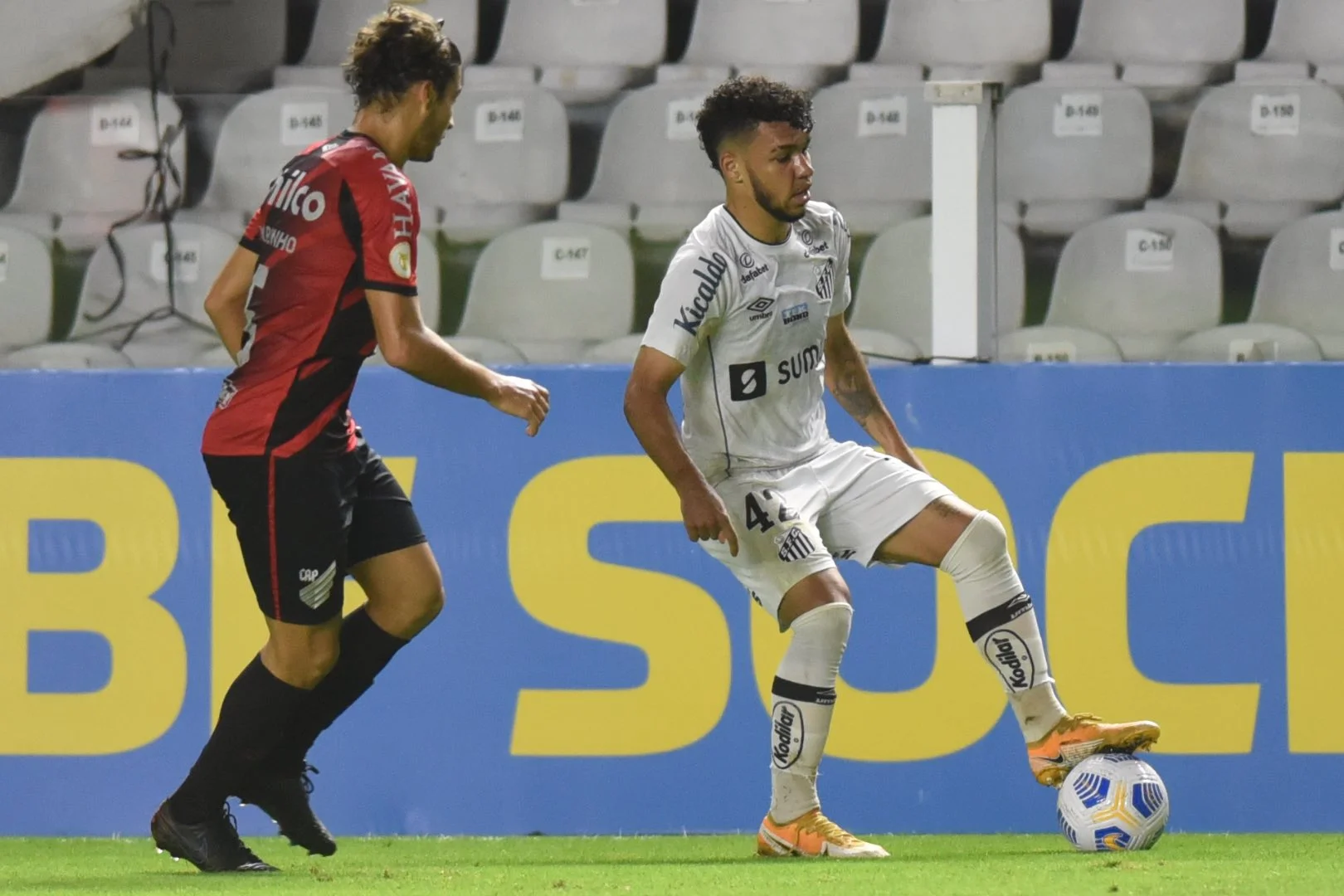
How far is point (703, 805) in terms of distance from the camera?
4602mm

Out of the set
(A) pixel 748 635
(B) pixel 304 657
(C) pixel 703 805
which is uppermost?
(B) pixel 304 657

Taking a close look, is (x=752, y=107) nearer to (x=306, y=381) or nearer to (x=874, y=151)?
(x=306, y=381)

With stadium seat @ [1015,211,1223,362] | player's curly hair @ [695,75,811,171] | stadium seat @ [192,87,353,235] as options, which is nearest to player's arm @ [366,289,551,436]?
player's curly hair @ [695,75,811,171]

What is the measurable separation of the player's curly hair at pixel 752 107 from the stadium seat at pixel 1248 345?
1635 mm

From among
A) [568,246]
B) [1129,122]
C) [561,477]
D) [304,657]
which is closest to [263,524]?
[304,657]

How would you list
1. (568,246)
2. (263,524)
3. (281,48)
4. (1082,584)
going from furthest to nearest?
(281,48), (568,246), (1082,584), (263,524)

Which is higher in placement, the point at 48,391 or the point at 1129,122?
the point at 1129,122

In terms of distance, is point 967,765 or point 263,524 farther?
point 967,765

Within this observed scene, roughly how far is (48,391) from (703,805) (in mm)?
2040

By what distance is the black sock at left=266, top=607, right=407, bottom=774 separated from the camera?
3.70 meters

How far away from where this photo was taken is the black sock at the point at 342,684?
370cm

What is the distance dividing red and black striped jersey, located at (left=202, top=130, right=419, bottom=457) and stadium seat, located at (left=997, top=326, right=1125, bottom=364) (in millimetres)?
2023

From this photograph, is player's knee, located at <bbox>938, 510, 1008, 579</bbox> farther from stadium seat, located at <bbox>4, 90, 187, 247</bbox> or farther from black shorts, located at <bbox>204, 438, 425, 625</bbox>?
stadium seat, located at <bbox>4, 90, 187, 247</bbox>

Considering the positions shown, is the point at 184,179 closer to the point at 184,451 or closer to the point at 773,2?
the point at 184,451
